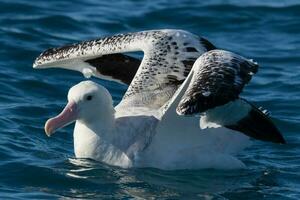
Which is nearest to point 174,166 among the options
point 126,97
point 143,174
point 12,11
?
point 143,174

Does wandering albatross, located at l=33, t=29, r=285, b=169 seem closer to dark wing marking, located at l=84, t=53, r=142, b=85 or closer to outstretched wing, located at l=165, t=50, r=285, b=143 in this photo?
outstretched wing, located at l=165, t=50, r=285, b=143

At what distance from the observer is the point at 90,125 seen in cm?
1373

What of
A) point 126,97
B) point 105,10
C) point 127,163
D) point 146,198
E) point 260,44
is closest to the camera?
point 146,198

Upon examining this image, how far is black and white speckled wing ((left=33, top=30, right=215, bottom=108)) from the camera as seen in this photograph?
48.0ft

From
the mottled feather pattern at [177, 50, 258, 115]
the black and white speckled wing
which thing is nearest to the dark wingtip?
the mottled feather pattern at [177, 50, 258, 115]

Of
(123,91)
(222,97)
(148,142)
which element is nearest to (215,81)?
(222,97)

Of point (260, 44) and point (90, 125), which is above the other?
point (260, 44)

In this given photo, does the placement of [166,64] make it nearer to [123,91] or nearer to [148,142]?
[148,142]

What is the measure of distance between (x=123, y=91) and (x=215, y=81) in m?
5.56

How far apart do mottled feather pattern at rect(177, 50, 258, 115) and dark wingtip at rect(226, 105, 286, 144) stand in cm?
53

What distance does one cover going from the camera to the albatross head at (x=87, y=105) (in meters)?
13.5

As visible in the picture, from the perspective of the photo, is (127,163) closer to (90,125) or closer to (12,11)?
(90,125)

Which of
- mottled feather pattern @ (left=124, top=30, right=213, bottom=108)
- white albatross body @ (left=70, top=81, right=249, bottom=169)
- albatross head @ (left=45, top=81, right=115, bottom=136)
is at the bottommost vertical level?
white albatross body @ (left=70, top=81, right=249, bottom=169)

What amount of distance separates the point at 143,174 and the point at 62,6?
30.6ft
